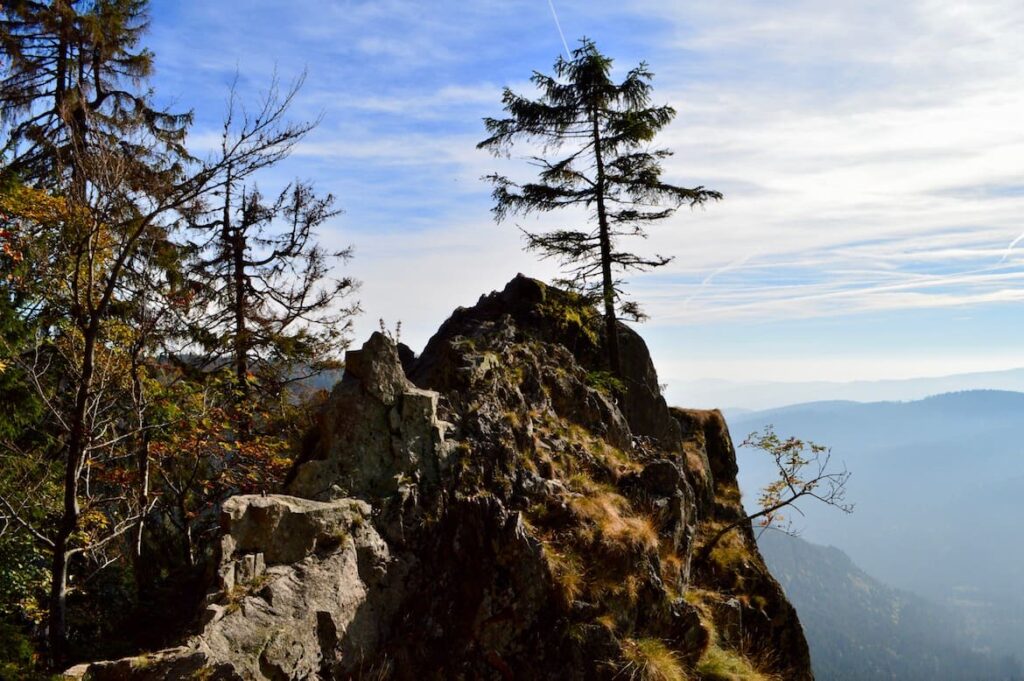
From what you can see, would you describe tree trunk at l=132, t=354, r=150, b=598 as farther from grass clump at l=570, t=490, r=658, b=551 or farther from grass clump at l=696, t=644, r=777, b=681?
grass clump at l=696, t=644, r=777, b=681

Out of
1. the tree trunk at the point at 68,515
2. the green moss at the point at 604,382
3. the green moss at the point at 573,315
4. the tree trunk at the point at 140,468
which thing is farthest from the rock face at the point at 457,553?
the green moss at the point at 573,315

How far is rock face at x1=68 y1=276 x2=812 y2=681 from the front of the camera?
7.77 metres

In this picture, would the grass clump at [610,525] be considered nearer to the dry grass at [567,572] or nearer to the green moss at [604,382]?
the dry grass at [567,572]

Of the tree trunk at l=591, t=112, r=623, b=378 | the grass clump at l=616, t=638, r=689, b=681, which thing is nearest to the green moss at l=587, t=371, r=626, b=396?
the tree trunk at l=591, t=112, r=623, b=378

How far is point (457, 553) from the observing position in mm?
9609

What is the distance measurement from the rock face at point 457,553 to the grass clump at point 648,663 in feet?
0.09

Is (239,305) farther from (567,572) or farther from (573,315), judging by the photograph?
(567,572)

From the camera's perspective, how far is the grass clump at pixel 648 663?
9.20 m

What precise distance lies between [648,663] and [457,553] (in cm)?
315

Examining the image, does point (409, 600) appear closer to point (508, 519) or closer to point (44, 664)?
point (508, 519)

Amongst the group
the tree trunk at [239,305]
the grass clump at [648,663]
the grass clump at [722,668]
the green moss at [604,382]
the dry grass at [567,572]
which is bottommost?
the grass clump at [722,668]

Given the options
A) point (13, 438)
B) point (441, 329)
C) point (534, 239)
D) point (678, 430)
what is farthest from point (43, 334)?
point (678, 430)

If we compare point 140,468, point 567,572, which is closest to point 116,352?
point 140,468

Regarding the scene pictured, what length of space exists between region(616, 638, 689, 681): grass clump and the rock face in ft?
0.09
